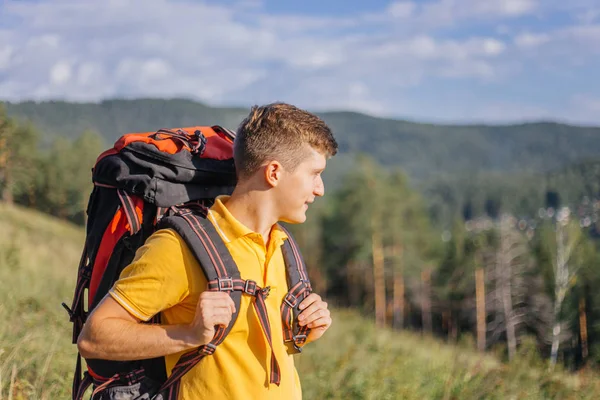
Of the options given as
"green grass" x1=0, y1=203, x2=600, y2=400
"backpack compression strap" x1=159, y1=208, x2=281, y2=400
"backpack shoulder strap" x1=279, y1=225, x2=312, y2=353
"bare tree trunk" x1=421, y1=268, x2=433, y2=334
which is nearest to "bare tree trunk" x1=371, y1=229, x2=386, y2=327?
"bare tree trunk" x1=421, y1=268, x2=433, y2=334

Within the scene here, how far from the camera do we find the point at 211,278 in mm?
2172

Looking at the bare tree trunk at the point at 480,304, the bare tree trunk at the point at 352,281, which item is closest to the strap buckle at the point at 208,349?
the bare tree trunk at the point at 480,304

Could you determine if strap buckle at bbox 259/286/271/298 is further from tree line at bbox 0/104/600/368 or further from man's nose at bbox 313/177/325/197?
tree line at bbox 0/104/600/368

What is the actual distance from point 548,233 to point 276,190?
4122cm

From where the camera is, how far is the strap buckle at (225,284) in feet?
7.14

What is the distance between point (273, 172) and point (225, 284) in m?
0.44

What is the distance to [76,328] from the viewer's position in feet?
8.98

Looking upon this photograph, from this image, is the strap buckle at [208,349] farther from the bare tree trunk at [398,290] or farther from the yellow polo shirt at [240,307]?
the bare tree trunk at [398,290]

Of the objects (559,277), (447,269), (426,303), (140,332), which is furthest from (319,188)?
(447,269)

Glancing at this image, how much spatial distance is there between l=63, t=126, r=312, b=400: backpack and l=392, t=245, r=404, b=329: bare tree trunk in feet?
145

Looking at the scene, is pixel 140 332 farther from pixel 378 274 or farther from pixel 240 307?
pixel 378 274

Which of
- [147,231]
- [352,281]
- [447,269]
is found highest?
[147,231]

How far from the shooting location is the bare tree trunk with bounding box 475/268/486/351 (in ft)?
133

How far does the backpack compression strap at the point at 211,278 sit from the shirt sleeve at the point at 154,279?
0.18 ft
